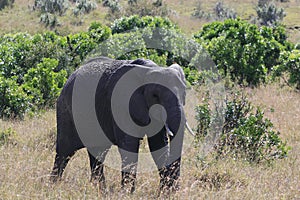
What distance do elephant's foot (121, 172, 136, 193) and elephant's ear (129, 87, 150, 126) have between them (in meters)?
0.53

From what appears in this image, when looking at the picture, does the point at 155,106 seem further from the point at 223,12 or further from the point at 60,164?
the point at 223,12

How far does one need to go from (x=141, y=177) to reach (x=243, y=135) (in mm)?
2074

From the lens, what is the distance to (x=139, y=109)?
5.02 m

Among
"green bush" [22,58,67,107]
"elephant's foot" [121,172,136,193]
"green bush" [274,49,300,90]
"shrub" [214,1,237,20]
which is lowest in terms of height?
"shrub" [214,1,237,20]

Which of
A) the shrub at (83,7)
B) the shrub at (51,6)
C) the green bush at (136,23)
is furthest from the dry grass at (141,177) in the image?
the shrub at (51,6)

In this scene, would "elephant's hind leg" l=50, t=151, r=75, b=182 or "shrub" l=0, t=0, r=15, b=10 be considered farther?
"shrub" l=0, t=0, r=15, b=10

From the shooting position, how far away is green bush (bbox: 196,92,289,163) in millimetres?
7152

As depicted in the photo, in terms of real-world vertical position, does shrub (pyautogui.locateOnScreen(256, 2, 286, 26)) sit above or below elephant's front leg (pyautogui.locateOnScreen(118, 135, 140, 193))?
below

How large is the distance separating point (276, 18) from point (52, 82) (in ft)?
92.8

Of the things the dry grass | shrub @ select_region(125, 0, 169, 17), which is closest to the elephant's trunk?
the dry grass

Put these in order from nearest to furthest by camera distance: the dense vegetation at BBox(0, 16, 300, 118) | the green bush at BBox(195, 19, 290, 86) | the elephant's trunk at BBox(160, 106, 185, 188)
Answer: the elephant's trunk at BBox(160, 106, 185, 188) < the dense vegetation at BBox(0, 16, 300, 118) < the green bush at BBox(195, 19, 290, 86)

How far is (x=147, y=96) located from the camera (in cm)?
497

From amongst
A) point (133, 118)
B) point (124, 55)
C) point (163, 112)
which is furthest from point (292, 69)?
point (163, 112)

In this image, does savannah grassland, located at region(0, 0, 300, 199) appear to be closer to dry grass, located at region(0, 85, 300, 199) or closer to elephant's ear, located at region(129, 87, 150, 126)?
dry grass, located at region(0, 85, 300, 199)
